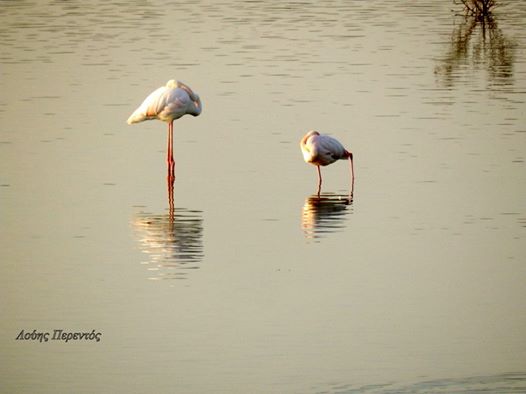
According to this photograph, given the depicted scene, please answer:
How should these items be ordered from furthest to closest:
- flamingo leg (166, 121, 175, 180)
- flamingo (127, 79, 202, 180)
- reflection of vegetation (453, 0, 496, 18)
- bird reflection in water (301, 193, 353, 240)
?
1. reflection of vegetation (453, 0, 496, 18)
2. flamingo (127, 79, 202, 180)
3. flamingo leg (166, 121, 175, 180)
4. bird reflection in water (301, 193, 353, 240)

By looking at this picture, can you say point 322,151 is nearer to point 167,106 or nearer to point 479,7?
point 167,106

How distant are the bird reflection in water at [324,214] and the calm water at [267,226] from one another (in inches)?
0.9

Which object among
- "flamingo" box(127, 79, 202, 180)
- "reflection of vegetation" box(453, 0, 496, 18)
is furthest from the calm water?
"reflection of vegetation" box(453, 0, 496, 18)

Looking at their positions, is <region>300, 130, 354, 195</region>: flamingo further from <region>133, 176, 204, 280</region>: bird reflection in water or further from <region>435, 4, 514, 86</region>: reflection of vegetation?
<region>435, 4, 514, 86</region>: reflection of vegetation

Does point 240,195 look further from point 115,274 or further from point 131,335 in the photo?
point 131,335

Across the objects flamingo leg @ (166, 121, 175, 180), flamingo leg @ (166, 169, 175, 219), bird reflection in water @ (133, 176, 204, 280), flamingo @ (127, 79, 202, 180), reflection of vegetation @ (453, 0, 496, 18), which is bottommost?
bird reflection in water @ (133, 176, 204, 280)

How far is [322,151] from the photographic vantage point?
1326 centimetres

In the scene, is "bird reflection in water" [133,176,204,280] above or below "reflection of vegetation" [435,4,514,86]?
below

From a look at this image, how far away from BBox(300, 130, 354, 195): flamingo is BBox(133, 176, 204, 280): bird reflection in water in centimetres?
155

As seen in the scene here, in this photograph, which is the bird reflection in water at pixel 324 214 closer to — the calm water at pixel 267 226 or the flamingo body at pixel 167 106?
the calm water at pixel 267 226

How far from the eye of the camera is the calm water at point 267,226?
838cm

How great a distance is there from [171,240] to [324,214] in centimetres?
141

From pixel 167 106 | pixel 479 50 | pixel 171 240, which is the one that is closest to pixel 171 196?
pixel 171 240

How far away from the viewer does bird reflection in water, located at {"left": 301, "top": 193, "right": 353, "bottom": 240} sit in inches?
442
